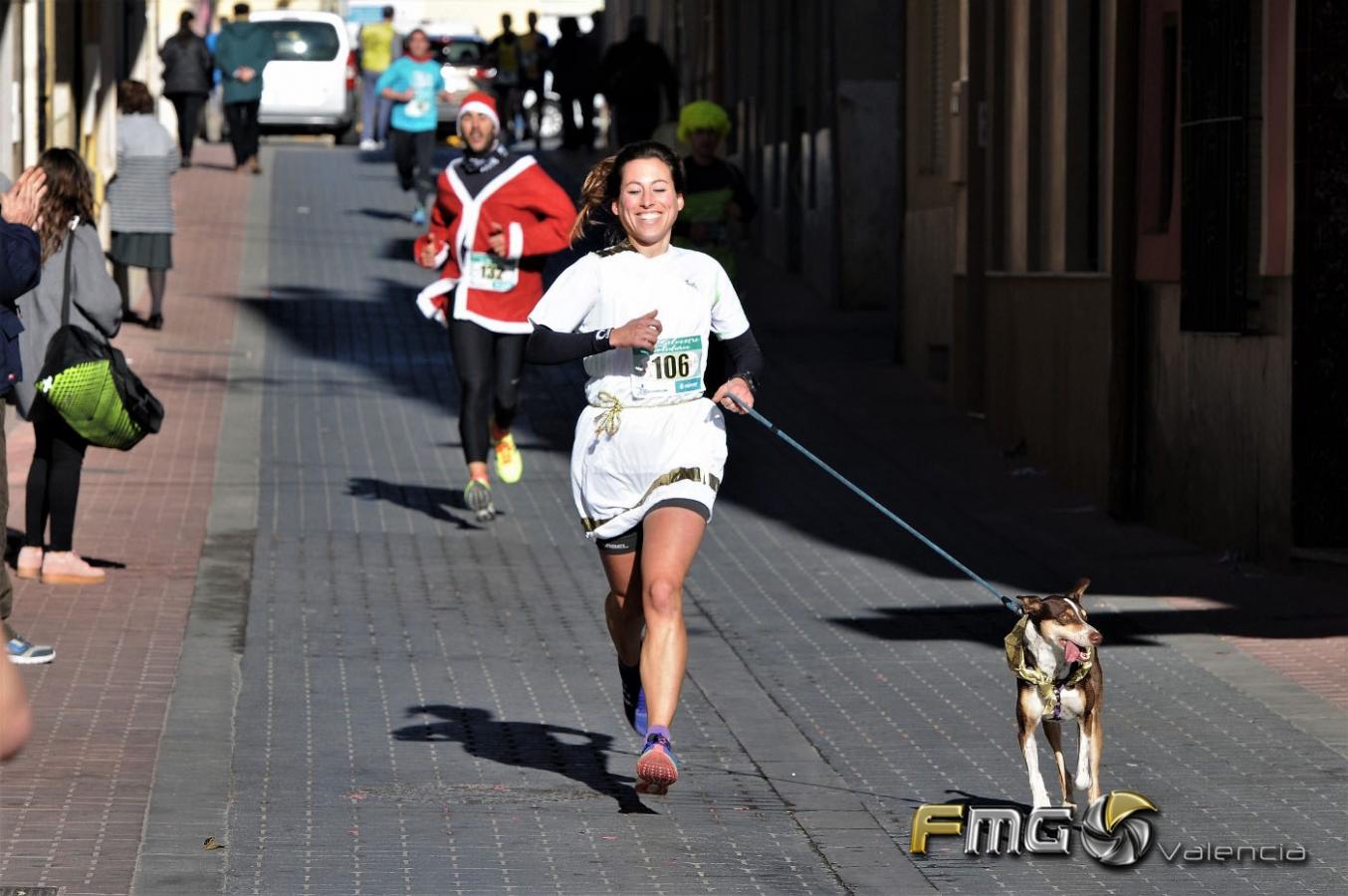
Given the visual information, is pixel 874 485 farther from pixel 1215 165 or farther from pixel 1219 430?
pixel 1215 165

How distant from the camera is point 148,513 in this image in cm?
1317

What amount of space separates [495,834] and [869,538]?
6093mm

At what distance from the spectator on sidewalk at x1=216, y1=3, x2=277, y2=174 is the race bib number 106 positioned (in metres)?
27.3

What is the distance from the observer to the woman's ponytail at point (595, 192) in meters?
7.23

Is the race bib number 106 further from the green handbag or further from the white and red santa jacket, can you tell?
the white and red santa jacket

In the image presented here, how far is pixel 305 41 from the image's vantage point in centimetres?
4166

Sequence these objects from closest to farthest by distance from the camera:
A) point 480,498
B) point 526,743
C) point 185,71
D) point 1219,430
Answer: point 526,743 < point 1219,430 < point 480,498 < point 185,71

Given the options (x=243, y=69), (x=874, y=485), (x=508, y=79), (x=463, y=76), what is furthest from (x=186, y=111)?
(x=874, y=485)

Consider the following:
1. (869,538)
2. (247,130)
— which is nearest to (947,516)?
(869,538)

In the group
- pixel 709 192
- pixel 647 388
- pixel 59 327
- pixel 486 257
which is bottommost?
pixel 647 388

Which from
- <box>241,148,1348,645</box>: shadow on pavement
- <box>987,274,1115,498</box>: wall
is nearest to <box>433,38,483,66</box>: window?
<box>241,148,1348,645</box>: shadow on pavement

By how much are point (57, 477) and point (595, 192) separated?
4363 millimetres

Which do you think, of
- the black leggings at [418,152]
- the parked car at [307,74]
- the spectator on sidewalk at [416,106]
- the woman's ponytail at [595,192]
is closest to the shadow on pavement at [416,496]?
the woman's ponytail at [595,192]
